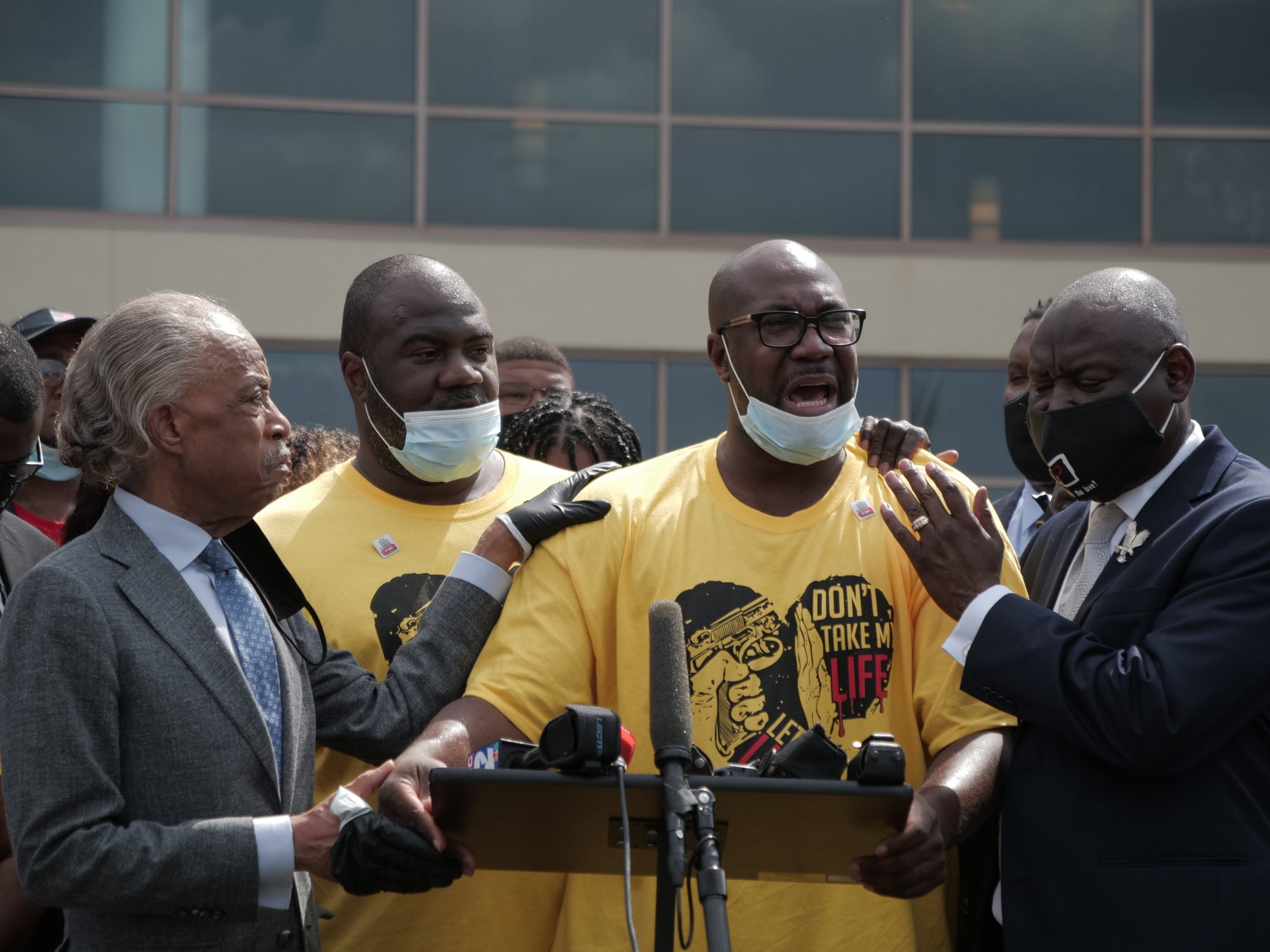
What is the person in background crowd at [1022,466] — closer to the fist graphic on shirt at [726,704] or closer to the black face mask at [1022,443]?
the black face mask at [1022,443]

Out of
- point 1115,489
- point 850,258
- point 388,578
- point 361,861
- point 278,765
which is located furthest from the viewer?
point 850,258

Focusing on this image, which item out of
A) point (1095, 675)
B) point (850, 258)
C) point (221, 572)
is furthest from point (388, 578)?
point (850, 258)

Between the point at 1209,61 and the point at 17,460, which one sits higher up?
the point at 1209,61

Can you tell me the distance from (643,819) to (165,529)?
4.15 ft

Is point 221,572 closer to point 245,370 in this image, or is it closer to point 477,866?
point 245,370

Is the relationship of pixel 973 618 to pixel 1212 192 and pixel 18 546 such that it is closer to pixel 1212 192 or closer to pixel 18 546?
pixel 18 546

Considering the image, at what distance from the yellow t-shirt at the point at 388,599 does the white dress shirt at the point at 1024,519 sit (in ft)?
6.90

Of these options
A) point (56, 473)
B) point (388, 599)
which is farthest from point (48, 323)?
point (388, 599)

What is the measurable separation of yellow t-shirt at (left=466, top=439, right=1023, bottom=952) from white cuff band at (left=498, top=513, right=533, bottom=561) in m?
0.04

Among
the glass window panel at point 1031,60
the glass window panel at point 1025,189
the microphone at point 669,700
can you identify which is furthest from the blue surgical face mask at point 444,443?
the glass window panel at point 1031,60

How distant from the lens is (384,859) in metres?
2.67

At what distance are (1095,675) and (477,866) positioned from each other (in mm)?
1351

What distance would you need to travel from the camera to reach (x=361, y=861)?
266cm

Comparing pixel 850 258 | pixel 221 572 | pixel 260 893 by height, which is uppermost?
pixel 850 258
